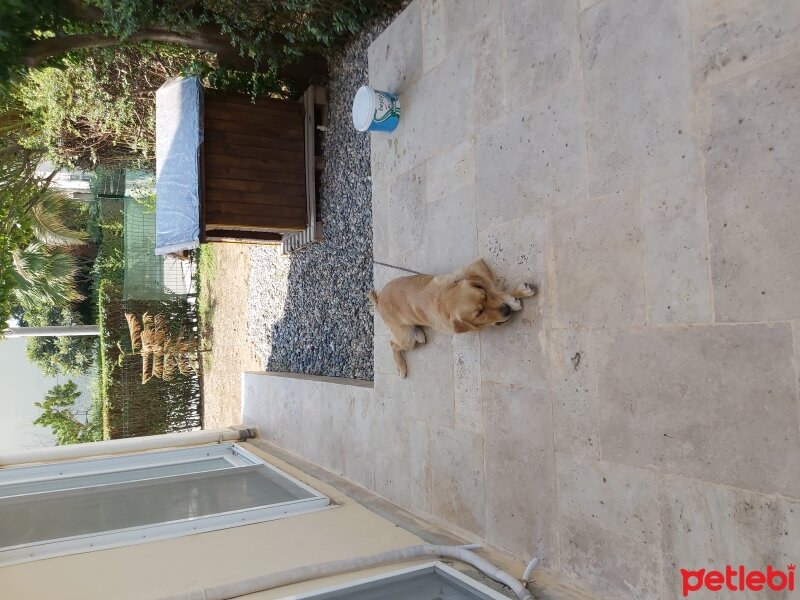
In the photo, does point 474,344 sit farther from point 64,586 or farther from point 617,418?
point 64,586

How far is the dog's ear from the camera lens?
10.4 ft

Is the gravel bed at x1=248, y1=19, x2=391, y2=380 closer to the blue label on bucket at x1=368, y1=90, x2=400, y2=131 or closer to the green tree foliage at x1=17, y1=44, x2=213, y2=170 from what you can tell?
the blue label on bucket at x1=368, y1=90, x2=400, y2=131

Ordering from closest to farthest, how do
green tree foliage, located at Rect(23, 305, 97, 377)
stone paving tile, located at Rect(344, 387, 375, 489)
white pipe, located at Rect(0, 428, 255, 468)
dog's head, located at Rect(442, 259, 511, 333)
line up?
dog's head, located at Rect(442, 259, 511, 333) → stone paving tile, located at Rect(344, 387, 375, 489) → white pipe, located at Rect(0, 428, 255, 468) → green tree foliage, located at Rect(23, 305, 97, 377)

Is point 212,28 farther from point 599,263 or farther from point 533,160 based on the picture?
point 599,263

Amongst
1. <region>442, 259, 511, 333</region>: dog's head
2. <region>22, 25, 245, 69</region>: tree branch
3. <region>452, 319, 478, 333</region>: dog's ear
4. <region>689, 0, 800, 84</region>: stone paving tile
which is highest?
<region>22, 25, 245, 69</region>: tree branch

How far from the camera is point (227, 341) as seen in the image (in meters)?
9.72

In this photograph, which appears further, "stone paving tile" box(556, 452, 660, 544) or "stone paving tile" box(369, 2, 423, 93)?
"stone paving tile" box(369, 2, 423, 93)

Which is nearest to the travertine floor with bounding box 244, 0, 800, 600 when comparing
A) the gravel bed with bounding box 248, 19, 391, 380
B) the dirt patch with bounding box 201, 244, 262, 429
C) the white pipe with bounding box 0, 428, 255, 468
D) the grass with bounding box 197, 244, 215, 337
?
the gravel bed with bounding box 248, 19, 391, 380

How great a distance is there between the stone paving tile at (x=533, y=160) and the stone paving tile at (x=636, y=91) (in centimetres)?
10

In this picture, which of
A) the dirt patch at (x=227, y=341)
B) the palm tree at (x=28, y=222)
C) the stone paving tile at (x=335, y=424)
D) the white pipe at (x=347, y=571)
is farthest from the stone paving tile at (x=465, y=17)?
the palm tree at (x=28, y=222)

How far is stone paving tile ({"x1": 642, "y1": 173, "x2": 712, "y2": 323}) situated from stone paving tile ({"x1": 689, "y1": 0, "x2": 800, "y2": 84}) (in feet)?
1.37

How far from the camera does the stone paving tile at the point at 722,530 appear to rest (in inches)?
76.2

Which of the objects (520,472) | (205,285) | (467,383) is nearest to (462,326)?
(467,383)

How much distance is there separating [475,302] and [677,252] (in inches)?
41.8
